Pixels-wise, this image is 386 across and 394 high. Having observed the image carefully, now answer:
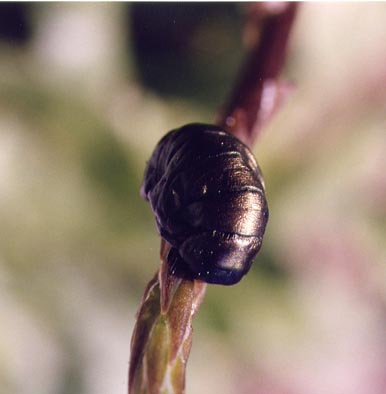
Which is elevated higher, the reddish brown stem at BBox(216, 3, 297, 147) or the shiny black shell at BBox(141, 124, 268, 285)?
the reddish brown stem at BBox(216, 3, 297, 147)

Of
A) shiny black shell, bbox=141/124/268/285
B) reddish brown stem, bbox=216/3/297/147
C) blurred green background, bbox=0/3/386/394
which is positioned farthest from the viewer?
blurred green background, bbox=0/3/386/394

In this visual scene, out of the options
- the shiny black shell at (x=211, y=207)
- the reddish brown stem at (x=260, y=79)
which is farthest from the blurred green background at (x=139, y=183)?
the shiny black shell at (x=211, y=207)

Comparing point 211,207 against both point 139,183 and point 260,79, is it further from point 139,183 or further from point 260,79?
point 139,183

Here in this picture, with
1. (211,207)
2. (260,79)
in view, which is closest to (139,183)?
(260,79)

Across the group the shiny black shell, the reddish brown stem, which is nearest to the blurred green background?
the reddish brown stem

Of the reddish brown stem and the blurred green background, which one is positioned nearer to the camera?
the reddish brown stem

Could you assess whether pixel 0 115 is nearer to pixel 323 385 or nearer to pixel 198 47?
pixel 198 47

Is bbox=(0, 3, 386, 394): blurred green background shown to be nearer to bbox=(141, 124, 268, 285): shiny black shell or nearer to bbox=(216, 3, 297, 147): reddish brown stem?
bbox=(216, 3, 297, 147): reddish brown stem
